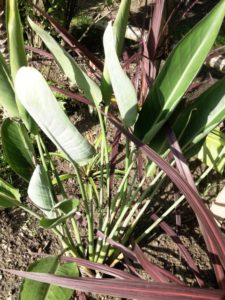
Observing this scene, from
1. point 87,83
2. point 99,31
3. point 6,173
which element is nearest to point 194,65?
point 87,83

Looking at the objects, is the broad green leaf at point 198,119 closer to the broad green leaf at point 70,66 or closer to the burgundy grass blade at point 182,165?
the burgundy grass blade at point 182,165

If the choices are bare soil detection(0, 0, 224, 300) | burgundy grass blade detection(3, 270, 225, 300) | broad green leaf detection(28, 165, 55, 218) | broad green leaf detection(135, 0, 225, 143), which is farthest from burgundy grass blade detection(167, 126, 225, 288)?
bare soil detection(0, 0, 224, 300)

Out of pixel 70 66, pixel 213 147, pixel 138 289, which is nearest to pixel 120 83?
pixel 70 66

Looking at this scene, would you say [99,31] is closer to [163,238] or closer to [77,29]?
[77,29]

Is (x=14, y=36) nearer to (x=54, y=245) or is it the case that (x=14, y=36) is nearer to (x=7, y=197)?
(x=7, y=197)

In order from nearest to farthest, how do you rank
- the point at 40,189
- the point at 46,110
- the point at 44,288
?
the point at 46,110
the point at 40,189
the point at 44,288

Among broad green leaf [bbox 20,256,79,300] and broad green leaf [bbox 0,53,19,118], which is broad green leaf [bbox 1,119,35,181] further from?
broad green leaf [bbox 20,256,79,300]

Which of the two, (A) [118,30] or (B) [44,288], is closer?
(A) [118,30]
